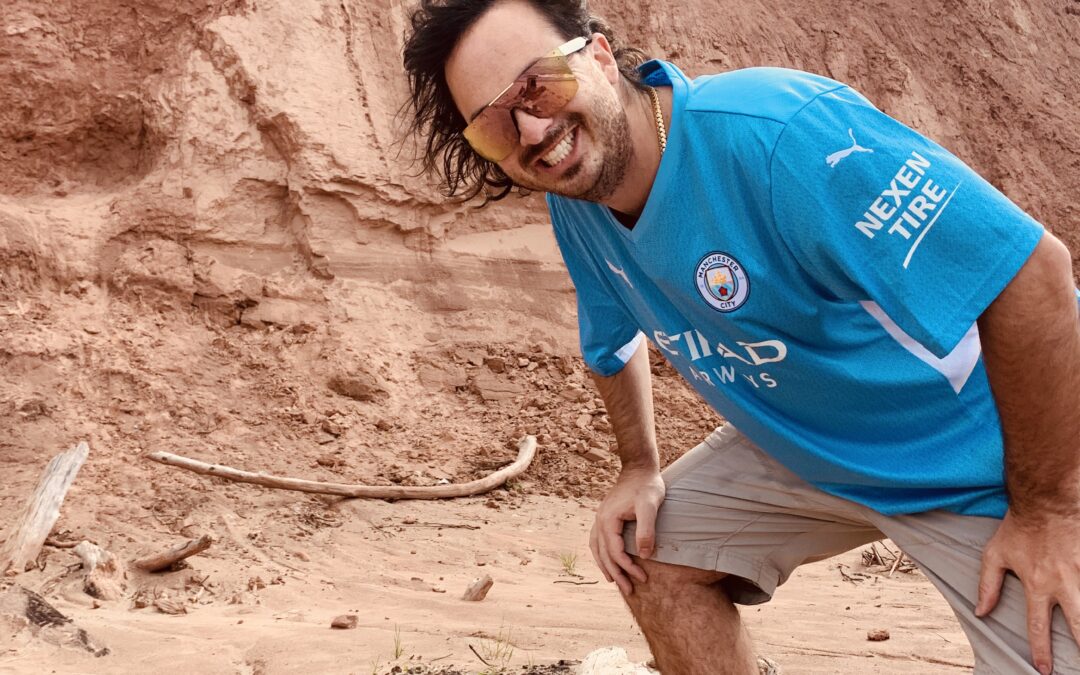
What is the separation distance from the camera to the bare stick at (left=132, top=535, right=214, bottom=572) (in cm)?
415

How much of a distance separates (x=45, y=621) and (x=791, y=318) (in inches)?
100

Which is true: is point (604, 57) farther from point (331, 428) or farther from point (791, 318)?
point (331, 428)

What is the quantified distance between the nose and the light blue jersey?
0.79 feet

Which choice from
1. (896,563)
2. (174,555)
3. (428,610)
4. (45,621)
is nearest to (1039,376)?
(428,610)

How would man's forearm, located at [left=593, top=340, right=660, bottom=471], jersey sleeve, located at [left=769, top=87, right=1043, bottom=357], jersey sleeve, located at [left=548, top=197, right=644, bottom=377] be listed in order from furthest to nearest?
man's forearm, located at [left=593, top=340, right=660, bottom=471] < jersey sleeve, located at [left=548, top=197, right=644, bottom=377] < jersey sleeve, located at [left=769, top=87, right=1043, bottom=357]

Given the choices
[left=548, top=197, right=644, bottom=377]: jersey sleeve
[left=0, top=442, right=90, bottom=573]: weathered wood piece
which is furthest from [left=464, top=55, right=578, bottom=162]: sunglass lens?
[left=0, top=442, right=90, bottom=573]: weathered wood piece

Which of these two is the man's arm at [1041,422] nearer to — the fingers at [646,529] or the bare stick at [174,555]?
the fingers at [646,529]

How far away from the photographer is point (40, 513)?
14.5 ft

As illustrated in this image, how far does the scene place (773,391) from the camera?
2139 mm

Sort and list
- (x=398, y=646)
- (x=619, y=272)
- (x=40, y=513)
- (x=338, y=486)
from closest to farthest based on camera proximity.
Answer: (x=619, y=272) → (x=398, y=646) → (x=40, y=513) → (x=338, y=486)

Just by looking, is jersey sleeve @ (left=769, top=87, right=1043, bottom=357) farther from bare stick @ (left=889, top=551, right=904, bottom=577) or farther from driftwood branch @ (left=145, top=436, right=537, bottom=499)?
driftwood branch @ (left=145, top=436, right=537, bottom=499)

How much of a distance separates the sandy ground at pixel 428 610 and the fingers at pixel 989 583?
116 centimetres

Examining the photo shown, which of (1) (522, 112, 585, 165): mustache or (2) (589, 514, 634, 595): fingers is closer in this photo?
(1) (522, 112, 585, 165): mustache

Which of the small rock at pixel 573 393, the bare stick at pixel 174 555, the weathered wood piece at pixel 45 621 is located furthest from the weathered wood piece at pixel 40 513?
the small rock at pixel 573 393
